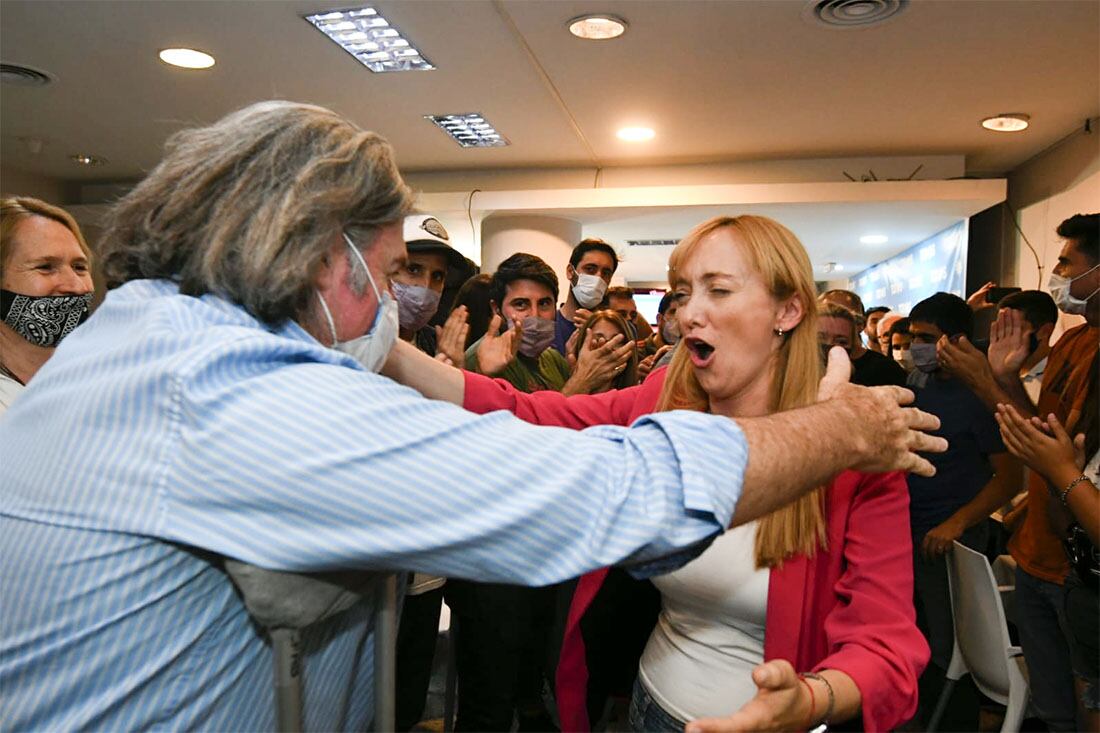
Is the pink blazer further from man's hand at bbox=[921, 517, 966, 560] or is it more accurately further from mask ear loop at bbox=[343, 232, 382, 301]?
man's hand at bbox=[921, 517, 966, 560]

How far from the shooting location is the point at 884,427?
1.04 meters

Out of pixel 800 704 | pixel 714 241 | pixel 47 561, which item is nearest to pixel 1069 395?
pixel 714 241

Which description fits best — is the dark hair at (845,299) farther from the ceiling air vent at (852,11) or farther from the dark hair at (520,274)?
the dark hair at (520,274)

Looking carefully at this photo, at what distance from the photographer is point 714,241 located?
65.6 inches

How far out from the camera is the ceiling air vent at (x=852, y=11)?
10.9 feet

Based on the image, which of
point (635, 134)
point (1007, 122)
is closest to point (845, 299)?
point (1007, 122)

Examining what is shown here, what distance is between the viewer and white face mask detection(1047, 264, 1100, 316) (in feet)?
9.63

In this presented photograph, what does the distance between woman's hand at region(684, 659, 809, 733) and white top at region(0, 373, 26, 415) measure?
1.81 metres

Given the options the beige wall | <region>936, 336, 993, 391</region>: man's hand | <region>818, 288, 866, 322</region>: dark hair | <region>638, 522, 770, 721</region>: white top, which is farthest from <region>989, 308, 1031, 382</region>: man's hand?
the beige wall

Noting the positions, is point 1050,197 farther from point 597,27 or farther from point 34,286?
point 34,286

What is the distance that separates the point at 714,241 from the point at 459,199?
5048 millimetres

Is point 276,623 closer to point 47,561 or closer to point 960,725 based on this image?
point 47,561

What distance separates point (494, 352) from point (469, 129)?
3.14 m

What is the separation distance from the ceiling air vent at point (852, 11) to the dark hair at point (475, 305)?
70.6 inches
